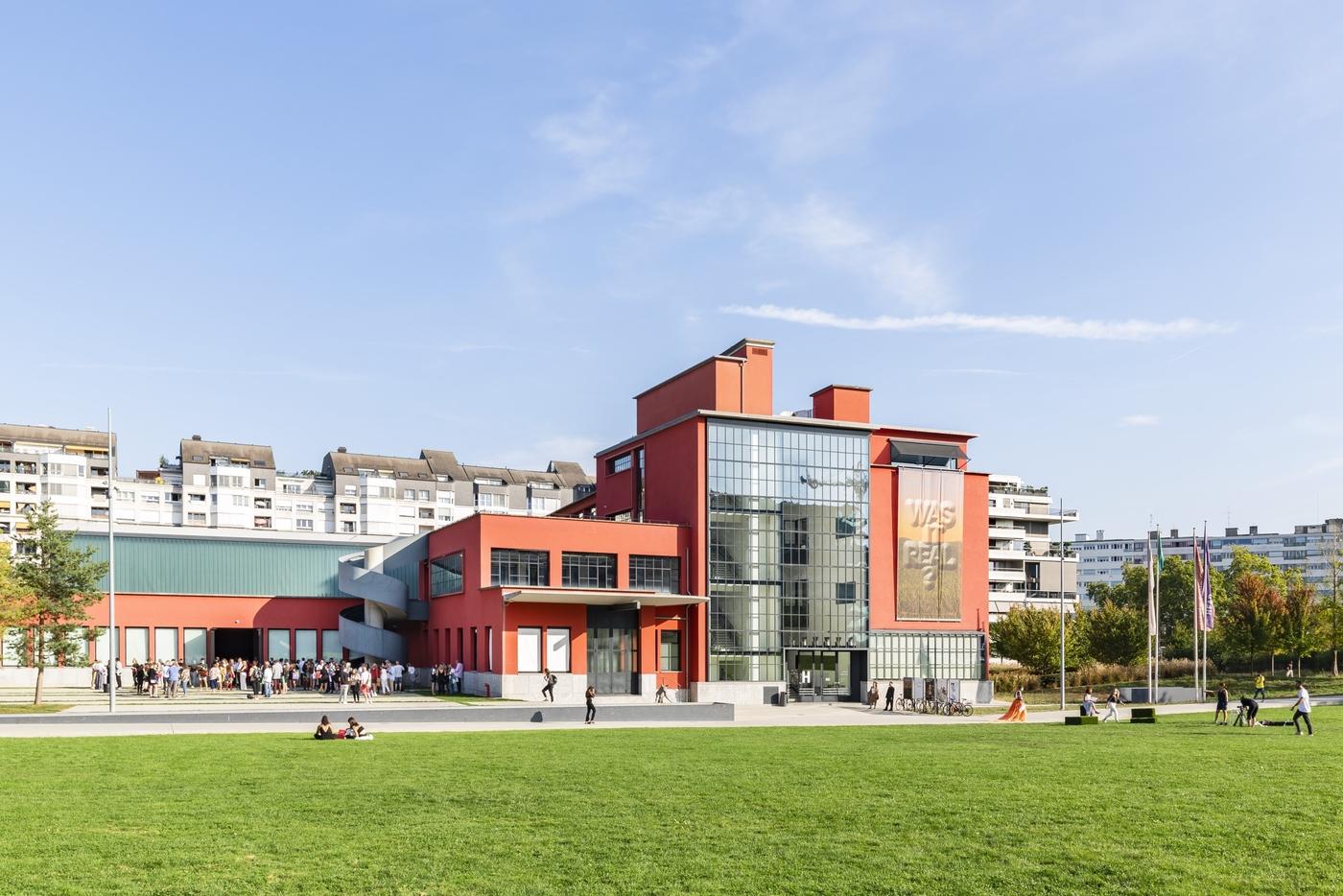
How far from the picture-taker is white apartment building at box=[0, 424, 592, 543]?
131 m

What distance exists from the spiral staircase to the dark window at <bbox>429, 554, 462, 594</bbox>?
1743mm

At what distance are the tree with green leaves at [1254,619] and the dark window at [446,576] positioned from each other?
184 feet

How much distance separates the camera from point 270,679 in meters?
54.4

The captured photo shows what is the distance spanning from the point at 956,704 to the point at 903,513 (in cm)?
1398

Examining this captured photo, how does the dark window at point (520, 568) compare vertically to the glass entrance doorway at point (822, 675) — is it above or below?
above

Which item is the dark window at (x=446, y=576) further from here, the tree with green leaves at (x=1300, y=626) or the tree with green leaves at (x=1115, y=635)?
the tree with green leaves at (x=1300, y=626)

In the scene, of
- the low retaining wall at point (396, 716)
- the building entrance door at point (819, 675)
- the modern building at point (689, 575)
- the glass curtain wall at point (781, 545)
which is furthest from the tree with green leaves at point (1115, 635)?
the low retaining wall at point (396, 716)

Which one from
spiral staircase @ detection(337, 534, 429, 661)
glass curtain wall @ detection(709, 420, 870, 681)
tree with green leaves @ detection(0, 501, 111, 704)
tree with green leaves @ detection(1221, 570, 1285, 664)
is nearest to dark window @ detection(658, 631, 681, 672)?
glass curtain wall @ detection(709, 420, 870, 681)

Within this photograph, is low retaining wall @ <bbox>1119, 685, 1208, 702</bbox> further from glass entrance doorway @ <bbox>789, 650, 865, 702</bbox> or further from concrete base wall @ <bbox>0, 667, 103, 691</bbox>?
concrete base wall @ <bbox>0, 667, 103, 691</bbox>

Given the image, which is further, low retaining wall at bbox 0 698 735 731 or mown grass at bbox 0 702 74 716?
mown grass at bbox 0 702 74 716

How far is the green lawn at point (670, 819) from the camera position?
14602 mm

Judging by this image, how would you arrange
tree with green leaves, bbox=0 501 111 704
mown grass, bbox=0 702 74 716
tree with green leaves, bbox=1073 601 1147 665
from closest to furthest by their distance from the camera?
1. mown grass, bbox=0 702 74 716
2. tree with green leaves, bbox=0 501 111 704
3. tree with green leaves, bbox=1073 601 1147 665

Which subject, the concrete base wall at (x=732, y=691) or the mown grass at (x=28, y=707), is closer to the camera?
the mown grass at (x=28, y=707)

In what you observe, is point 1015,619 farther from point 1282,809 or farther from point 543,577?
point 1282,809
